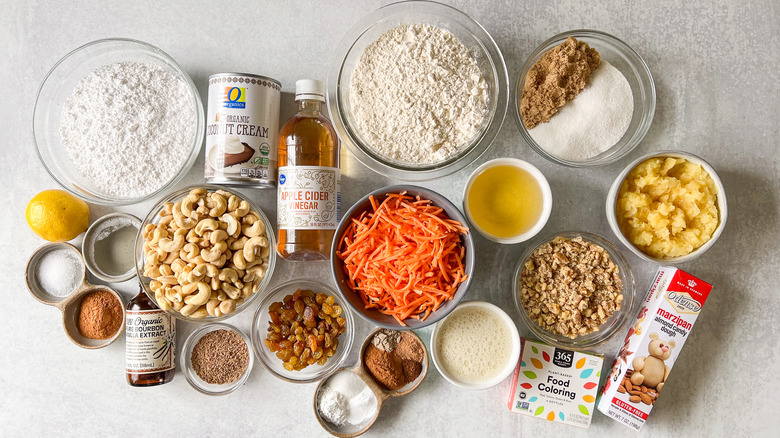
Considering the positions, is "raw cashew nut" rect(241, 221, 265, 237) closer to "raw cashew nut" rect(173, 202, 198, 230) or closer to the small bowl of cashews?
the small bowl of cashews

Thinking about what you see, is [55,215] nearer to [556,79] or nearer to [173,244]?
[173,244]

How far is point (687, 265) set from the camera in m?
1.58

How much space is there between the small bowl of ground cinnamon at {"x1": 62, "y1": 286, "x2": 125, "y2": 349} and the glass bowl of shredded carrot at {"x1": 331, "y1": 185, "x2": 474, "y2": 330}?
2.77 ft

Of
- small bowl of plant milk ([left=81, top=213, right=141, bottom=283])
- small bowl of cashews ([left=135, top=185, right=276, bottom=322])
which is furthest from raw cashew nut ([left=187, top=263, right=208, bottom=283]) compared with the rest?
small bowl of plant milk ([left=81, top=213, right=141, bottom=283])

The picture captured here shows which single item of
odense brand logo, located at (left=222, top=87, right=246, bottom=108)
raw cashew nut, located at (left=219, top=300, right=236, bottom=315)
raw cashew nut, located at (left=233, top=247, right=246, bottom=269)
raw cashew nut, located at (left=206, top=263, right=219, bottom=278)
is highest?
odense brand logo, located at (left=222, top=87, right=246, bottom=108)

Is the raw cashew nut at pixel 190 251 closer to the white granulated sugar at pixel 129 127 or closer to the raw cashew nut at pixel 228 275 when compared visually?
the raw cashew nut at pixel 228 275

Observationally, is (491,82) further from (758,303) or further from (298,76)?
(758,303)

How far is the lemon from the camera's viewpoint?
142 cm

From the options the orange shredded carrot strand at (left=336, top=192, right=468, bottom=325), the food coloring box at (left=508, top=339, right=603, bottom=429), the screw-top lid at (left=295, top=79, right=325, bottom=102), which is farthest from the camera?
the food coloring box at (left=508, top=339, right=603, bottom=429)

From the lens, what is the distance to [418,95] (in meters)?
1.30

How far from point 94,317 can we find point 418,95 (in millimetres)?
1332

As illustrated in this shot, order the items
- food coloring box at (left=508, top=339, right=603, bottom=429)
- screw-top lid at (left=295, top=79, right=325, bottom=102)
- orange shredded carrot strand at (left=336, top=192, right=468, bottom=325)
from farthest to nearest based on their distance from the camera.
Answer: food coloring box at (left=508, top=339, right=603, bottom=429), screw-top lid at (left=295, top=79, right=325, bottom=102), orange shredded carrot strand at (left=336, top=192, right=468, bottom=325)

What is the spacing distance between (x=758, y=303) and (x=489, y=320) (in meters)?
1.02

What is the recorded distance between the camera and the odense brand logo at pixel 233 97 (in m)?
1.35
